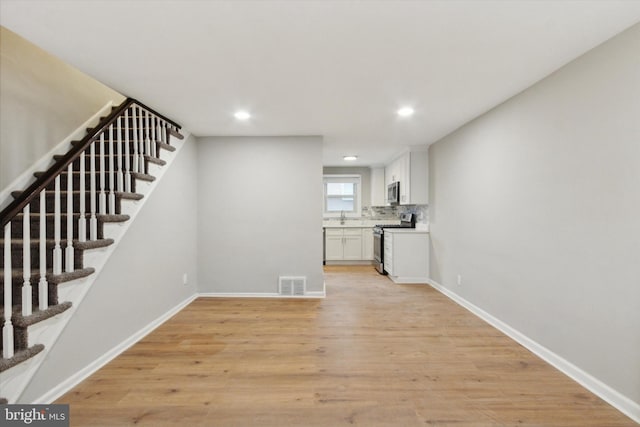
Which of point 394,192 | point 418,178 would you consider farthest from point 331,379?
point 394,192

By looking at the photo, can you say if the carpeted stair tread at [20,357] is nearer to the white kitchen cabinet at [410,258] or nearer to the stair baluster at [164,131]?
the stair baluster at [164,131]

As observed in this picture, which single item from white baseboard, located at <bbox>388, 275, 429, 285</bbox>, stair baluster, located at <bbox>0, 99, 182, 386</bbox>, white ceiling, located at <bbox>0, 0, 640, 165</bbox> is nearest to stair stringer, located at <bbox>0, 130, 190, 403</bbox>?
stair baluster, located at <bbox>0, 99, 182, 386</bbox>

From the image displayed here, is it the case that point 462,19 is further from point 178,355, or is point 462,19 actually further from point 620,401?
point 178,355

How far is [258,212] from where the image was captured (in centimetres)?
413

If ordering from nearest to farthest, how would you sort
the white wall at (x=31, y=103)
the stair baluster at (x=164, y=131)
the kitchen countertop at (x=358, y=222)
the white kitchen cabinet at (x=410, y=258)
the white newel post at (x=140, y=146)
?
the white wall at (x=31, y=103), the white newel post at (x=140, y=146), the stair baluster at (x=164, y=131), the white kitchen cabinet at (x=410, y=258), the kitchen countertop at (x=358, y=222)

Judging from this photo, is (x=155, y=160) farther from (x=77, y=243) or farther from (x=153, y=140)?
(x=77, y=243)

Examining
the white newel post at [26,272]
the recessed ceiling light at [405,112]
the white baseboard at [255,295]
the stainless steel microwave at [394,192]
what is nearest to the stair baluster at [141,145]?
the white newel post at [26,272]

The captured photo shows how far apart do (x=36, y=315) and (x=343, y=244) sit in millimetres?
5374

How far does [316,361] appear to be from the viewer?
2.38m

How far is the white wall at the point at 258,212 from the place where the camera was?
4.12 metres

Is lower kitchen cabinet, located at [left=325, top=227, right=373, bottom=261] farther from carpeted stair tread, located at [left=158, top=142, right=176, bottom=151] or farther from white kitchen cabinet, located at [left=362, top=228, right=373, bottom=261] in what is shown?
carpeted stair tread, located at [left=158, top=142, right=176, bottom=151]

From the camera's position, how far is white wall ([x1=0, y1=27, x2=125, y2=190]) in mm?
2429

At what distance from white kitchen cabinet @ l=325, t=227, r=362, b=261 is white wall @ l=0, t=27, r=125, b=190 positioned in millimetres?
4796

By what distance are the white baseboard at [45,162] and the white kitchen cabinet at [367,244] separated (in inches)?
202
